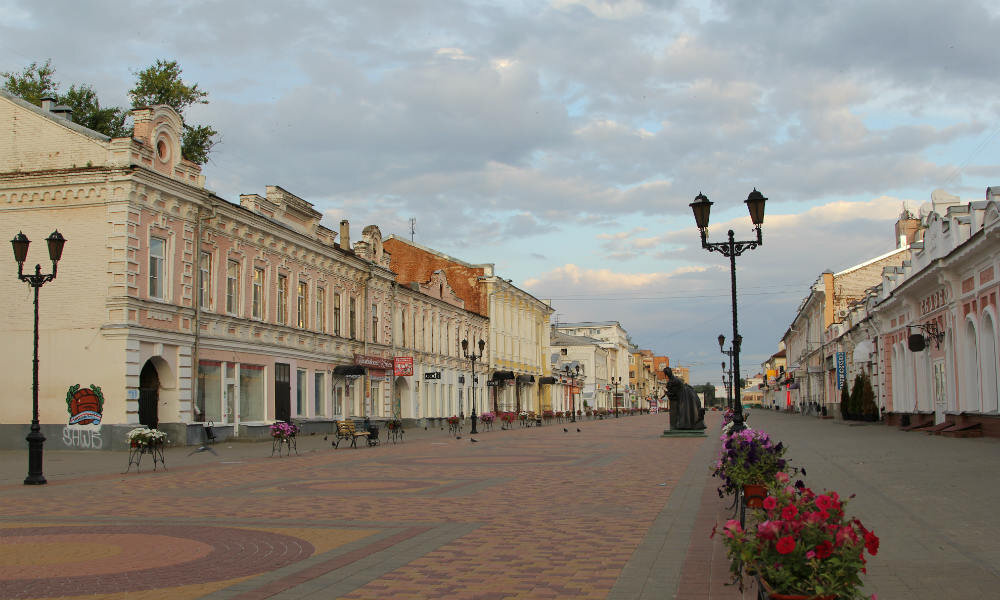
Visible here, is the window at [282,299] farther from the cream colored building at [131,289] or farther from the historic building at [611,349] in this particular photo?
the historic building at [611,349]

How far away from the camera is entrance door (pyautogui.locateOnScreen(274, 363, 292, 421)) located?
33881mm

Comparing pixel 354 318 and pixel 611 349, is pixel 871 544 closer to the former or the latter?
pixel 354 318

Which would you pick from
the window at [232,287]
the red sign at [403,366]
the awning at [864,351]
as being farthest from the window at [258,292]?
the awning at [864,351]

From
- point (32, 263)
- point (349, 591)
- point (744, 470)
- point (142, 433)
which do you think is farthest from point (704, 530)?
point (32, 263)

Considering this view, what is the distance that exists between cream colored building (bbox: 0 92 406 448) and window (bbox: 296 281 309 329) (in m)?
3.35

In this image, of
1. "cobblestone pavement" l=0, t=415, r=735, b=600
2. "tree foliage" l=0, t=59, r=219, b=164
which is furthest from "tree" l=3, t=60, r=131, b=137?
"cobblestone pavement" l=0, t=415, r=735, b=600

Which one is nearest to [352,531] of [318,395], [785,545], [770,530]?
[770,530]

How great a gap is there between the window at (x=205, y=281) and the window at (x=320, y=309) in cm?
867

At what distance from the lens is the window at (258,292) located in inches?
1293

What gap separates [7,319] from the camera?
25.9 m

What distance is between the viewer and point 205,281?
29359 millimetres

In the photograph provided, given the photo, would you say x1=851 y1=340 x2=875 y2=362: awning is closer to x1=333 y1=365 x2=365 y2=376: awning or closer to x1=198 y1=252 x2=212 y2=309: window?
x1=333 y1=365 x2=365 y2=376: awning

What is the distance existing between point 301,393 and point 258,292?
5229 millimetres

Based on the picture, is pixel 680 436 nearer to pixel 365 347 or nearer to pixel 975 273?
pixel 975 273
